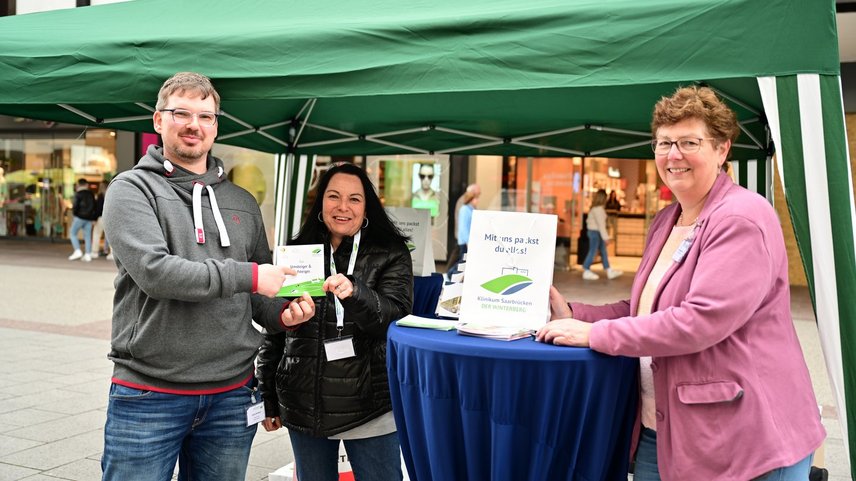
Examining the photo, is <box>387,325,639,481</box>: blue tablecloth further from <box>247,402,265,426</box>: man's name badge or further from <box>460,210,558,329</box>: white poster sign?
<box>247,402,265,426</box>: man's name badge

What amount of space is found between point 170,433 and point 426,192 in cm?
1482

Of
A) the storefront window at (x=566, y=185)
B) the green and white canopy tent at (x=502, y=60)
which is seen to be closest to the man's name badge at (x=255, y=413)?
the green and white canopy tent at (x=502, y=60)

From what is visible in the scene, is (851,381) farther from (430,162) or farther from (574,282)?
(430,162)

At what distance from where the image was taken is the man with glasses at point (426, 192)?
1708 cm

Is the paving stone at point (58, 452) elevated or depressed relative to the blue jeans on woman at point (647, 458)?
depressed

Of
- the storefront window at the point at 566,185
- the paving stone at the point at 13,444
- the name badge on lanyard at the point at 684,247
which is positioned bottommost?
the paving stone at the point at 13,444

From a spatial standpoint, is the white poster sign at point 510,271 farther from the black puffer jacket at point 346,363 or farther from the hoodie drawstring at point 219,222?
the hoodie drawstring at point 219,222

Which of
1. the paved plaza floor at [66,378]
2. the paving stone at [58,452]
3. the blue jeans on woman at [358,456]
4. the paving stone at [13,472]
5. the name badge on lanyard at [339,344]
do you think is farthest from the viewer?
the paved plaza floor at [66,378]

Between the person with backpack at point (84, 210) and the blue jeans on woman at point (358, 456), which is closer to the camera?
the blue jeans on woman at point (358, 456)

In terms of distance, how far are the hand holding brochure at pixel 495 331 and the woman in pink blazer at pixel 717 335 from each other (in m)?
0.13

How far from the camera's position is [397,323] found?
2.67 metres

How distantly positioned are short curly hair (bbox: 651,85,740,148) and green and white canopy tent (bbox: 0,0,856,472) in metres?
0.32

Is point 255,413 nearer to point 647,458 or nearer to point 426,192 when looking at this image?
point 647,458

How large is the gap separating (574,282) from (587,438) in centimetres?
1212
